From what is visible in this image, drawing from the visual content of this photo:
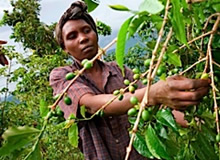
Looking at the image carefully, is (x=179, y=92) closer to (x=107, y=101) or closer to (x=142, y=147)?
(x=142, y=147)

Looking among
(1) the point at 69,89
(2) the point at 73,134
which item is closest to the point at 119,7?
(2) the point at 73,134

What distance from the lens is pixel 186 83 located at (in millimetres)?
636

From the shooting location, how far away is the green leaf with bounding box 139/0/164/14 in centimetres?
43

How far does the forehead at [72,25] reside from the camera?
1.29 meters

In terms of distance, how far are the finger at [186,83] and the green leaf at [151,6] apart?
0.21 metres

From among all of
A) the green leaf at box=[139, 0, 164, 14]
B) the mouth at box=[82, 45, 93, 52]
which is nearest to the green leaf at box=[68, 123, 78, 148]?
the green leaf at box=[139, 0, 164, 14]

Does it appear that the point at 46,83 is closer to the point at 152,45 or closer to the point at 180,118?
the point at 180,118

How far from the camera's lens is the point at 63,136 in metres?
3.85

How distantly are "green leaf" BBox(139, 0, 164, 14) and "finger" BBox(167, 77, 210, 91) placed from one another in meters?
0.21

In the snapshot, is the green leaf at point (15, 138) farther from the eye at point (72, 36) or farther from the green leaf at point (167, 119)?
the eye at point (72, 36)

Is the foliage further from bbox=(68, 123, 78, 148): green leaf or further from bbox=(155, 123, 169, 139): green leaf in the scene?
bbox=(68, 123, 78, 148): green leaf

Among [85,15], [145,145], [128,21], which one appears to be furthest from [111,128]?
[128,21]

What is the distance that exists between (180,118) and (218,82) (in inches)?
9.5

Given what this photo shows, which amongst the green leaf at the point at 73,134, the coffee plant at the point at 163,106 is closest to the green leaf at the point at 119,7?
the coffee plant at the point at 163,106
